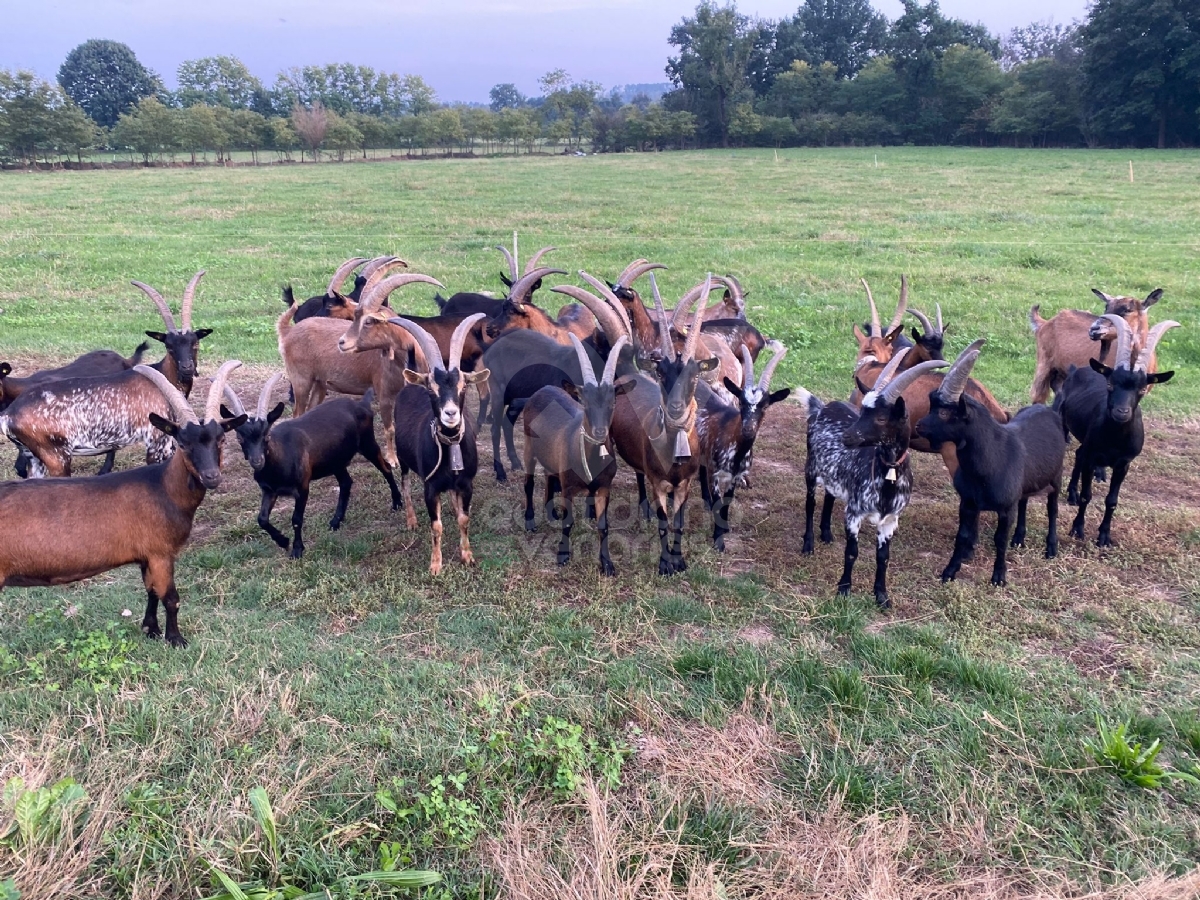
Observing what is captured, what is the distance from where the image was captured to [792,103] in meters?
69.4

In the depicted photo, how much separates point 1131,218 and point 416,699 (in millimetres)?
22878

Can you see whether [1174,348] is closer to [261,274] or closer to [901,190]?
[261,274]

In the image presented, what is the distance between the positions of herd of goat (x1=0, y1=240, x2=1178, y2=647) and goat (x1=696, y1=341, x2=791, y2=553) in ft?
0.05

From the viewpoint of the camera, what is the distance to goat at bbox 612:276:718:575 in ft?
19.1

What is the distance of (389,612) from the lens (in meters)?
5.20

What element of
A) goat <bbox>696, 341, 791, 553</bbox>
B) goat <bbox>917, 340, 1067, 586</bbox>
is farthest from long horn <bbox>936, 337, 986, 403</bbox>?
goat <bbox>696, 341, 791, 553</bbox>

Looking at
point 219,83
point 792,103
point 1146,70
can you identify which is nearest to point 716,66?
point 792,103

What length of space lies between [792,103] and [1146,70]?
86.8ft

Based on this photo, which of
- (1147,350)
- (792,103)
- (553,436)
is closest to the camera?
(1147,350)

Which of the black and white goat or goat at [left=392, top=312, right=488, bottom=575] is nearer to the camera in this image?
the black and white goat

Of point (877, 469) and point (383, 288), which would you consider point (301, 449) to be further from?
point (877, 469)

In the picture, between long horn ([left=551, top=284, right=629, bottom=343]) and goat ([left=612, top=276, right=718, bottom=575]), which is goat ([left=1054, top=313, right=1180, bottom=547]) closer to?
goat ([left=612, top=276, right=718, bottom=575])

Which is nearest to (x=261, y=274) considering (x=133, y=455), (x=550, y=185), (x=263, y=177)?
(x=133, y=455)

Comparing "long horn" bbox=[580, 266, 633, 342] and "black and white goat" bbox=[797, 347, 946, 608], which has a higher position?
"long horn" bbox=[580, 266, 633, 342]
